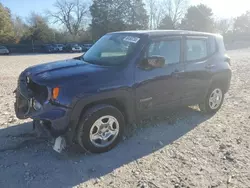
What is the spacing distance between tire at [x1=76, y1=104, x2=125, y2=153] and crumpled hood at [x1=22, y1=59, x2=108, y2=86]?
514mm

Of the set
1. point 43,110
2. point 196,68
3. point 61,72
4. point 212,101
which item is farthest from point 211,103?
point 43,110

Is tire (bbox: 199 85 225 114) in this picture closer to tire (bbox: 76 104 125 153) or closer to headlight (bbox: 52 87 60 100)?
tire (bbox: 76 104 125 153)

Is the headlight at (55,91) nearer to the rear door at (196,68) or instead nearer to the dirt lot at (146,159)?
the dirt lot at (146,159)

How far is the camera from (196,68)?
14.6ft

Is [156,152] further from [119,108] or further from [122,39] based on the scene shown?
[122,39]

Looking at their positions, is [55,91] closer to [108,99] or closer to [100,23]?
[108,99]

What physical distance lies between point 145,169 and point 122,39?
2245 millimetres

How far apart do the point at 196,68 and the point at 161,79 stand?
3.28ft

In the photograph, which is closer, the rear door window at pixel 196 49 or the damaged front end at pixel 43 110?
the damaged front end at pixel 43 110

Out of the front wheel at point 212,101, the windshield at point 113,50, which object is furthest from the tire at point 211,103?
the windshield at point 113,50

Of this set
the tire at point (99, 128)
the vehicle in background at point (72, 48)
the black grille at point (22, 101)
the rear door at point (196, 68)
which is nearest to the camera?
the tire at point (99, 128)

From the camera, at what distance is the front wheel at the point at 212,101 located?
4.97m

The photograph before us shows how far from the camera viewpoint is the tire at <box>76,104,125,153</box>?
3207 mm

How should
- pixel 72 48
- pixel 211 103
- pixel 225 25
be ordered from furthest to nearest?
pixel 225 25
pixel 72 48
pixel 211 103
